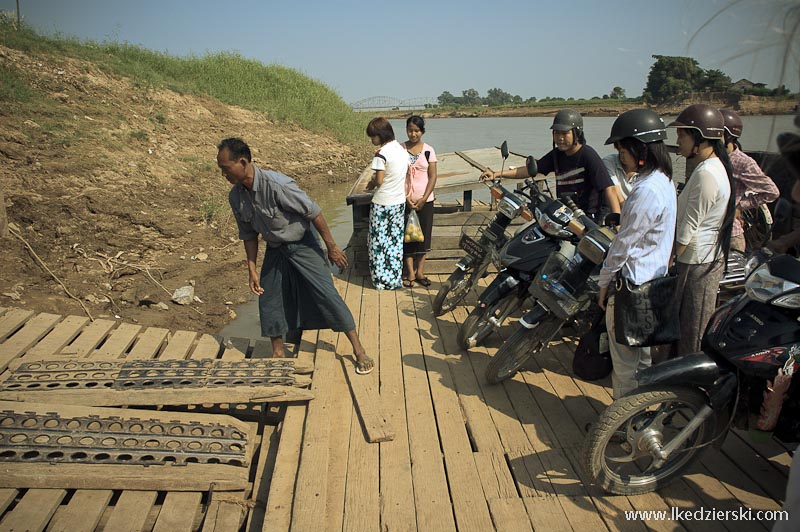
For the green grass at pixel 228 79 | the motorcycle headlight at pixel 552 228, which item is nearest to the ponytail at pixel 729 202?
the motorcycle headlight at pixel 552 228

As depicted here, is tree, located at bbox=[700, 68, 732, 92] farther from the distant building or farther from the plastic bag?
the plastic bag

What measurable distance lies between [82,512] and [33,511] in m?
0.21

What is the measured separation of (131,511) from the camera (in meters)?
2.48

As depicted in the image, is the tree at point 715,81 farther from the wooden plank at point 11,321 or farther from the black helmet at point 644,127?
the wooden plank at point 11,321

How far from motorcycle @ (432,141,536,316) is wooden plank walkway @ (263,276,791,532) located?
0.80 m

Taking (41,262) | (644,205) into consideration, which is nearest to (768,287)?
(644,205)

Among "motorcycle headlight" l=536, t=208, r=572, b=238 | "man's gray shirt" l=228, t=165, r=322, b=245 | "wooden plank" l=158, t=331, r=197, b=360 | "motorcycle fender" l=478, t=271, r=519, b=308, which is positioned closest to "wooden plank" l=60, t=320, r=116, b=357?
"wooden plank" l=158, t=331, r=197, b=360

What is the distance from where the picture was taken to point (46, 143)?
356 inches

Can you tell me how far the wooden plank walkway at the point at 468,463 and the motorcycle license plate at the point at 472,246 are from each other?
0.96 metres

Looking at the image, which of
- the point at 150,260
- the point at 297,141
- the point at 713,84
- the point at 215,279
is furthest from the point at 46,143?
the point at 713,84

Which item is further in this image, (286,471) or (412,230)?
(412,230)

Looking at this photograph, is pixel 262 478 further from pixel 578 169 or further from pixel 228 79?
pixel 228 79

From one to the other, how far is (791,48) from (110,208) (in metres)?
8.78

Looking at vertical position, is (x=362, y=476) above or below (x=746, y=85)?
below
